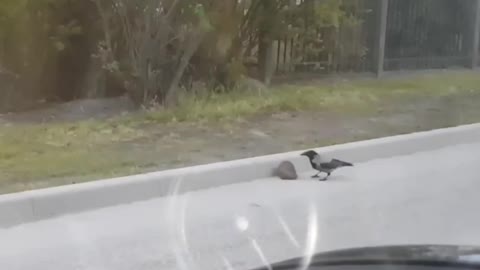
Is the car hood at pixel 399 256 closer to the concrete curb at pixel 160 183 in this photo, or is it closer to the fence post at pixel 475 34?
the concrete curb at pixel 160 183

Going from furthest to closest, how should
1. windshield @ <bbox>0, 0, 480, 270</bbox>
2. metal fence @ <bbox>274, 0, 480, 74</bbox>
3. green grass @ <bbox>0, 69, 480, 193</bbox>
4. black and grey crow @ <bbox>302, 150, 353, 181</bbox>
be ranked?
metal fence @ <bbox>274, 0, 480, 74</bbox> < black and grey crow @ <bbox>302, 150, 353, 181</bbox> < green grass @ <bbox>0, 69, 480, 193</bbox> < windshield @ <bbox>0, 0, 480, 270</bbox>

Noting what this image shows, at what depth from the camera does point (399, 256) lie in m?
1.88

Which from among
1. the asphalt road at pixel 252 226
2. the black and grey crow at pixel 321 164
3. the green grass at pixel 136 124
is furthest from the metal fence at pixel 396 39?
the asphalt road at pixel 252 226

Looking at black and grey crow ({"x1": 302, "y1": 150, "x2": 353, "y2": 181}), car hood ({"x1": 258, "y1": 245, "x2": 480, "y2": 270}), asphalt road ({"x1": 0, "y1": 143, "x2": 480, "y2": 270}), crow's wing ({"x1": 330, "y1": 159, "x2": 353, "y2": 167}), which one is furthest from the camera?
crow's wing ({"x1": 330, "y1": 159, "x2": 353, "y2": 167})

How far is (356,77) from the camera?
8328mm

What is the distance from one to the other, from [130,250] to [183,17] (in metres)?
2.93

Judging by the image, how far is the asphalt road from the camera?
3645 mm

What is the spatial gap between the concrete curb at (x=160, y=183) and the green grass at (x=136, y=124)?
0.23 metres

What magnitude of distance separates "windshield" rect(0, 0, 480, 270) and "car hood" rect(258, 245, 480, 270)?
0.07 meters

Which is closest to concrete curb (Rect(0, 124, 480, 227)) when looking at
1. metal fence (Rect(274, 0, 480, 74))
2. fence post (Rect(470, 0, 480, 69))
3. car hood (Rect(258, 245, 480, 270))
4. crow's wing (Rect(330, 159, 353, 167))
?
crow's wing (Rect(330, 159, 353, 167))

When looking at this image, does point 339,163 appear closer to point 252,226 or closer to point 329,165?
point 329,165

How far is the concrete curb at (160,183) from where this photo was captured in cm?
428

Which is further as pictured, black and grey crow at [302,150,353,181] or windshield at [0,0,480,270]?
black and grey crow at [302,150,353,181]

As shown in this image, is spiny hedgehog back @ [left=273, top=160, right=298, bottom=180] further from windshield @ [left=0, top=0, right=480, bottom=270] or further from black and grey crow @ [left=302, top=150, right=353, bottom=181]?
black and grey crow @ [left=302, top=150, right=353, bottom=181]
